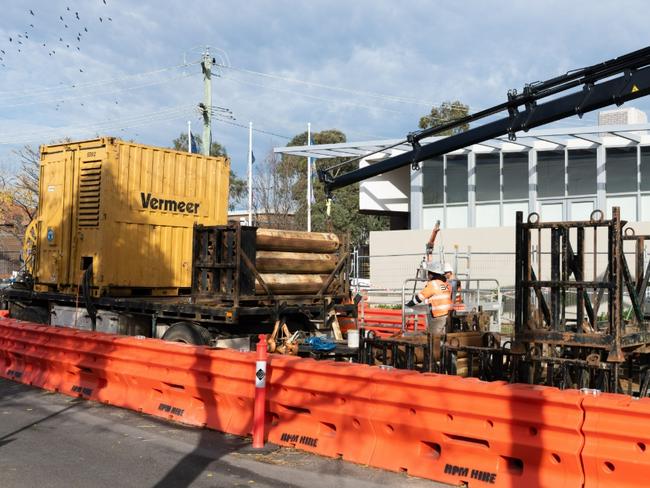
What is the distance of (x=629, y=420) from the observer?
15.0 ft

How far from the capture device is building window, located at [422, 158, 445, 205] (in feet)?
85.1

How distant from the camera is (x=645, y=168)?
72.8 ft

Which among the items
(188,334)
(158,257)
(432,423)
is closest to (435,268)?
(188,334)

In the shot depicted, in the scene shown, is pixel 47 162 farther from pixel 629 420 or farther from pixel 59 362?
pixel 629 420

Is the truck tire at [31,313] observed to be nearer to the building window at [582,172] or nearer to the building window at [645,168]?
the building window at [582,172]

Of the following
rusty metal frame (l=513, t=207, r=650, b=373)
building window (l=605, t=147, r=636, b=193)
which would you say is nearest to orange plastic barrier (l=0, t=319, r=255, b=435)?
rusty metal frame (l=513, t=207, r=650, b=373)

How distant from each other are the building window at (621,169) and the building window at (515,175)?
9.16 ft

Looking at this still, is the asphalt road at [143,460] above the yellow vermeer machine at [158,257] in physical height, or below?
below

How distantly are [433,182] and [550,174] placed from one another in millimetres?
4530

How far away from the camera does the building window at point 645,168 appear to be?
22.1m

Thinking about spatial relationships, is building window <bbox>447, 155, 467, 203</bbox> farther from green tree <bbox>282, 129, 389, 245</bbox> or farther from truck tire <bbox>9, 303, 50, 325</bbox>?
truck tire <bbox>9, 303, 50, 325</bbox>

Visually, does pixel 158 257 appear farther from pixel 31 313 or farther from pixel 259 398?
pixel 259 398

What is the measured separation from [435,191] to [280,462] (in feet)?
69.1

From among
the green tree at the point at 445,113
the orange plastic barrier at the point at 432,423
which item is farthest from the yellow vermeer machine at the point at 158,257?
the green tree at the point at 445,113
